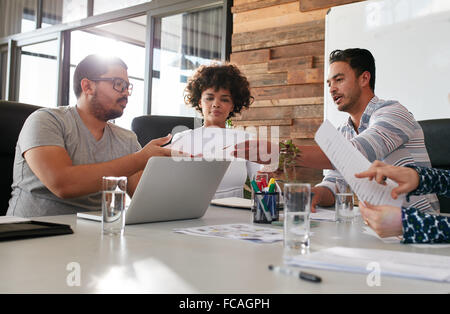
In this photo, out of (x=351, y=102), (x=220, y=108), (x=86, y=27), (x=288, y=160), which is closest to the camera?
(x=351, y=102)

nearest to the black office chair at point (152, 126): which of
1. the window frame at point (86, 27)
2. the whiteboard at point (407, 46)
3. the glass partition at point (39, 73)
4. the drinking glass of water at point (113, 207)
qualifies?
the whiteboard at point (407, 46)

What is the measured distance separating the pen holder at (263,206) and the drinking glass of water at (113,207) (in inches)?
14.8

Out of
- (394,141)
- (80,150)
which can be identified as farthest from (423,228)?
(80,150)

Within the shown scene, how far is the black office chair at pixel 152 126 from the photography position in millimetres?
2225

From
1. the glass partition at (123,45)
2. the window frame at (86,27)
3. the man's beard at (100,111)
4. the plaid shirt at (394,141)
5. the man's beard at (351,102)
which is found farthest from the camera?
the glass partition at (123,45)

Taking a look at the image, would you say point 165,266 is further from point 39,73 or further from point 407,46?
point 39,73

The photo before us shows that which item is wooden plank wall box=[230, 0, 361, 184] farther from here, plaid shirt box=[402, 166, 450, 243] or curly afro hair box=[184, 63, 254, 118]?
plaid shirt box=[402, 166, 450, 243]

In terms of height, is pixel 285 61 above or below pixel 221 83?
above

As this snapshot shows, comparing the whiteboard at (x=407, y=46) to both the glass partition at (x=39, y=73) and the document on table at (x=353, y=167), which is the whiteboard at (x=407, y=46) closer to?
the document on table at (x=353, y=167)

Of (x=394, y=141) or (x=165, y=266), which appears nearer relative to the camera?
(x=165, y=266)

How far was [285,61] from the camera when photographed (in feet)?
10.4

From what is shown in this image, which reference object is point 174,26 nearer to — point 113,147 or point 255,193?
point 113,147

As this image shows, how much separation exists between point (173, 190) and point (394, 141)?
89 centimetres
